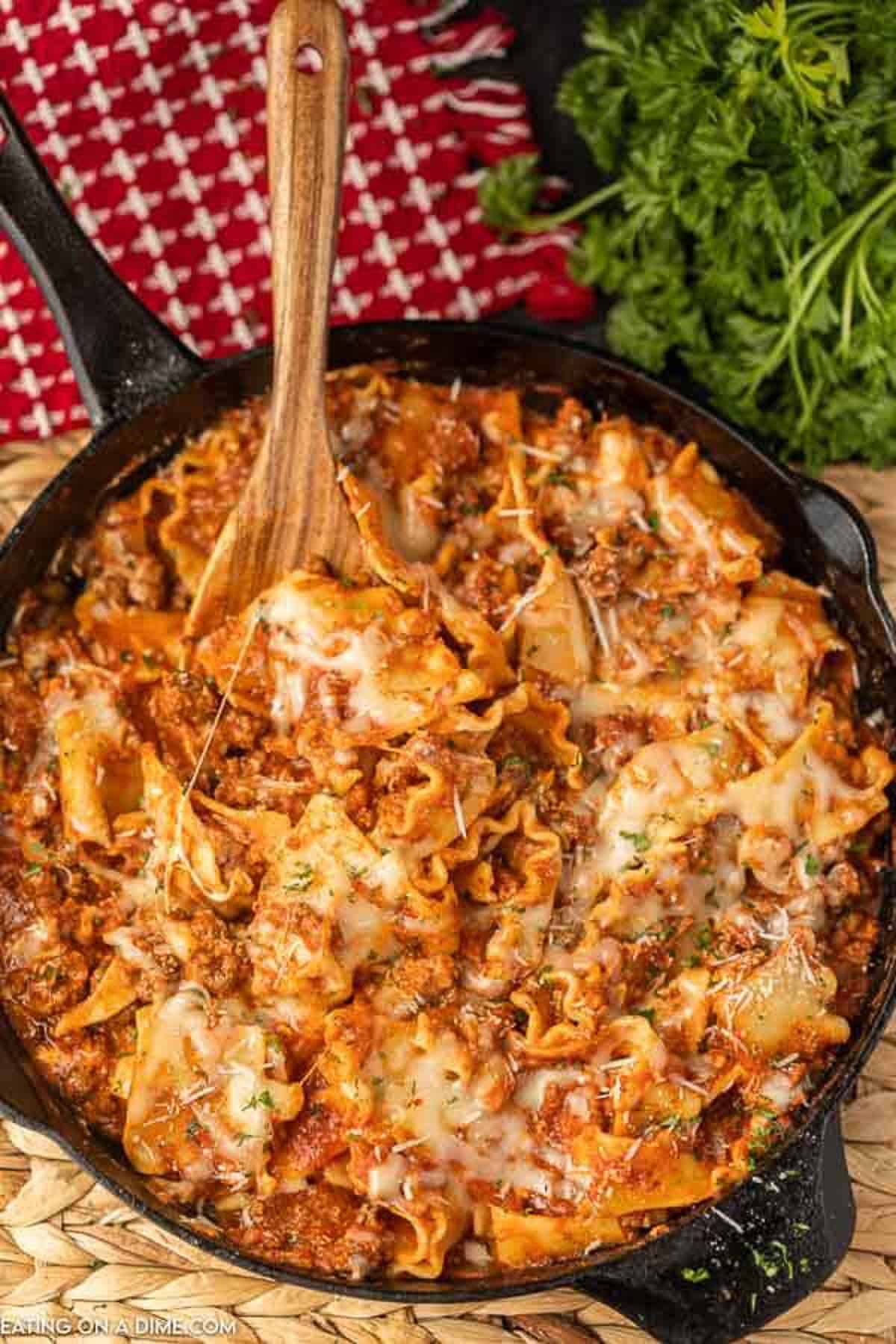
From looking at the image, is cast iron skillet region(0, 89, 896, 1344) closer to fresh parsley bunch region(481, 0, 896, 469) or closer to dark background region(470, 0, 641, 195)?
fresh parsley bunch region(481, 0, 896, 469)

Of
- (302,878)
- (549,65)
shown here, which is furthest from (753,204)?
(302,878)

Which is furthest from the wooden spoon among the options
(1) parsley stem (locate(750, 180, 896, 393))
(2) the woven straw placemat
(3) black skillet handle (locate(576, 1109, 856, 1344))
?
(3) black skillet handle (locate(576, 1109, 856, 1344))

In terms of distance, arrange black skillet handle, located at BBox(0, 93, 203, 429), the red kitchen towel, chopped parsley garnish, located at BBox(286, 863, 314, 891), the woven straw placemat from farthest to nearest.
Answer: the red kitchen towel, the woven straw placemat, black skillet handle, located at BBox(0, 93, 203, 429), chopped parsley garnish, located at BBox(286, 863, 314, 891)

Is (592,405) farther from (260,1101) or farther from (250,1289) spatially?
(250,1289)

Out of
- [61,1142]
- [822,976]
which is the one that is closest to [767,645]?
[822,976]

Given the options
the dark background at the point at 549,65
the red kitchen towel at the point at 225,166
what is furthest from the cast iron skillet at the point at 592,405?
the dark background at the point at 549,65

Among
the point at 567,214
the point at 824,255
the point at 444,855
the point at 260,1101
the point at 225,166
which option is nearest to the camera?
the point at 260,1101
